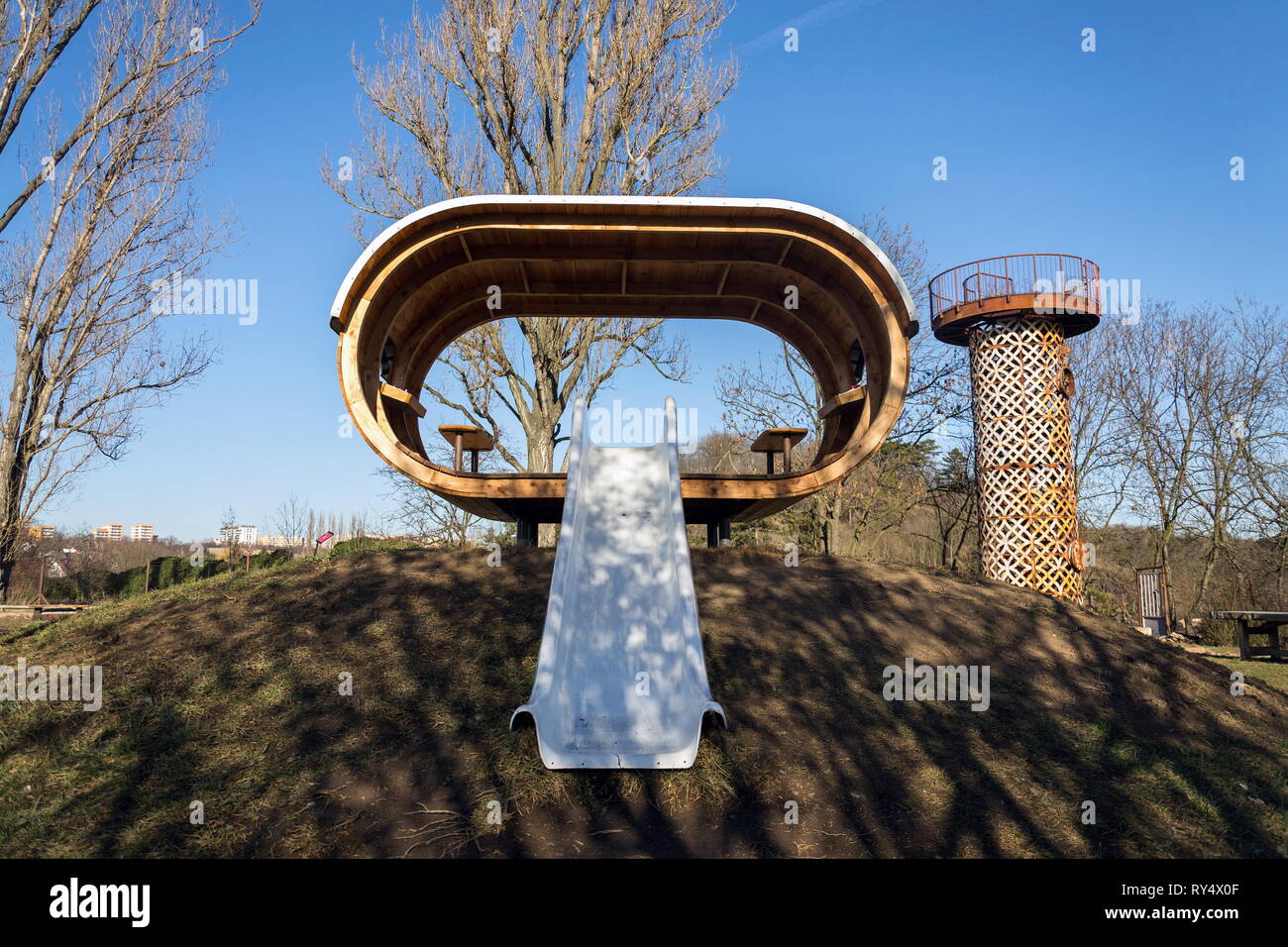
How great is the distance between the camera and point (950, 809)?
184 inches

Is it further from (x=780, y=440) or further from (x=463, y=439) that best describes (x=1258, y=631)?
(x=463, y=439)

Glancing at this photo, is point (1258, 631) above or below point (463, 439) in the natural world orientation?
below

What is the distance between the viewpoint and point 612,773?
493 centimetres

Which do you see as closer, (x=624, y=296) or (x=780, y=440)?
(x=780, y=440)

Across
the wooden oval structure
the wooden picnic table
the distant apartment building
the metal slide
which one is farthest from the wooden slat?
the wooden picnic table

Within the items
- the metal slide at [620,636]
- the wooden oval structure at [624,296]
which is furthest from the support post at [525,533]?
the metal slide at [620,636]

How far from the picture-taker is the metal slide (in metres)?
5.04

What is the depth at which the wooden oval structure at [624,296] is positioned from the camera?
28.2 feet

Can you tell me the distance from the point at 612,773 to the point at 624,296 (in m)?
7.44

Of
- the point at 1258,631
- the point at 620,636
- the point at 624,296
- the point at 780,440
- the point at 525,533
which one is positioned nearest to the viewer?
the point at 620,636

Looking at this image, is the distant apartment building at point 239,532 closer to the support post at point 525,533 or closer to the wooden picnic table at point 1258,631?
the support post at point 525,533

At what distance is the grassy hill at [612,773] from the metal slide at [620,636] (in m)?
0.25

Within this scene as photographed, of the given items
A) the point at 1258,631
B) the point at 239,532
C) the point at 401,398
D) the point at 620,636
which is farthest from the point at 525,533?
the point at 1258,631

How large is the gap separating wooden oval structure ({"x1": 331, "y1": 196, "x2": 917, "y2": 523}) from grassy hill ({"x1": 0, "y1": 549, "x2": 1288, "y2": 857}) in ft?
4.32
